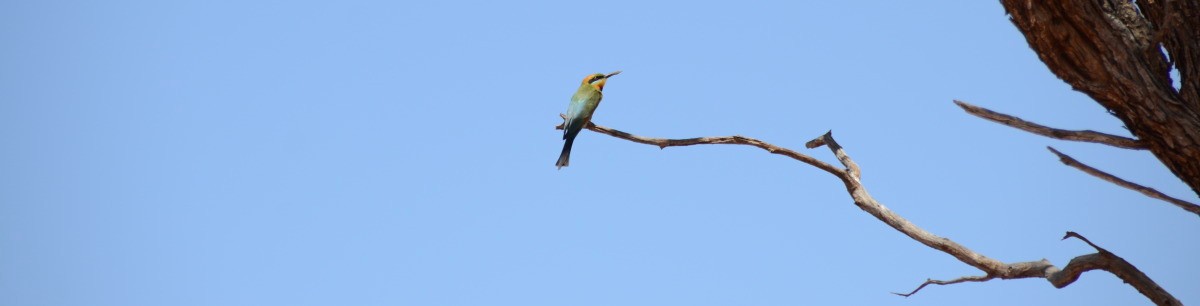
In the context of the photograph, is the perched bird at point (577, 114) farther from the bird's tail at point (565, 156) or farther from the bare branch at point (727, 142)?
the bare branch at point (727, 142)

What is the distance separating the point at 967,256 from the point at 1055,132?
0.62m

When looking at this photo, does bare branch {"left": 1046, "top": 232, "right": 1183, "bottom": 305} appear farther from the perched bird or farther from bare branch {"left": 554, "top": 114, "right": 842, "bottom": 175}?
the perched bird

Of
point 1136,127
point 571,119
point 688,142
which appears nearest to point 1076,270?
point 1136,127

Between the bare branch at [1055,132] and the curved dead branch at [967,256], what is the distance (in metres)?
0.41

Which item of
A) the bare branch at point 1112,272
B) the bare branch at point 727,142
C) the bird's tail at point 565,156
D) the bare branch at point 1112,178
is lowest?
the bare branch at point 1112,272

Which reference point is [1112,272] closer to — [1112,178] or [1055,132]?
[1112,178]

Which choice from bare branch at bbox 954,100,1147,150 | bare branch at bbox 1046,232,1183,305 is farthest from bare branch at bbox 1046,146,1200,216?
bare branch at bbox 1046,232,1183,305

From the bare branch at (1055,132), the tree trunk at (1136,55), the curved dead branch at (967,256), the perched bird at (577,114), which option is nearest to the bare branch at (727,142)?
the curved dead branch at (967,256)

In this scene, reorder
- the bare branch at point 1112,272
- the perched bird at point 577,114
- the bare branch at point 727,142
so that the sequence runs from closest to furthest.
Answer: the bare branch at point 1112,272, the bare branch at point 727,142, the perched bird at point 577,114

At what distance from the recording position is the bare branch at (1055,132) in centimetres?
339

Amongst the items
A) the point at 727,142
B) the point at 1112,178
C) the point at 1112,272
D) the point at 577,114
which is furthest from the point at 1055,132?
the point at 577,114

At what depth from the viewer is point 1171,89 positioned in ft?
10.8

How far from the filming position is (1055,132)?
3.47 metres

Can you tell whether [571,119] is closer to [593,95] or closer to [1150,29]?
[593,95]
